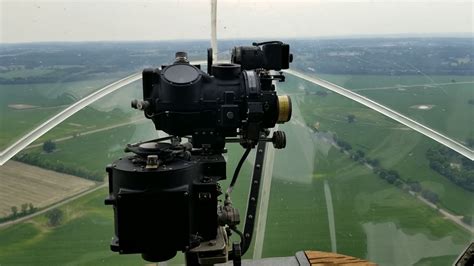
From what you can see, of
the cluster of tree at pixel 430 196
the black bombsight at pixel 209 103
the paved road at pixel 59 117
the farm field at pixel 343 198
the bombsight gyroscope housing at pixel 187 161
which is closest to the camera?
the bombsight gyroscope housing at pixel 187 161

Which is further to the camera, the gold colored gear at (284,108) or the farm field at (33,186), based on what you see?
the farm field at (33,186)

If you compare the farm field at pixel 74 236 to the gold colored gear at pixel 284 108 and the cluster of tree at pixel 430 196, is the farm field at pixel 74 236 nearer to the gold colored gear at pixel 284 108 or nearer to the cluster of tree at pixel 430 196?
the gold colored gear at pixel 284 108

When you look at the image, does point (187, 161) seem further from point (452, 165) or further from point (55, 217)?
point (452, 165)

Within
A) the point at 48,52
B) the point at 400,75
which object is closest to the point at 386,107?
the point at 400,75

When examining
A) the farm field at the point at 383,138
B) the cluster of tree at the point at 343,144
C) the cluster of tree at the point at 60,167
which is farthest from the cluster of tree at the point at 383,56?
the cluster of tree at the point at 60,167

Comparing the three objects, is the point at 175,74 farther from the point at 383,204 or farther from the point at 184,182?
the point at 383,204

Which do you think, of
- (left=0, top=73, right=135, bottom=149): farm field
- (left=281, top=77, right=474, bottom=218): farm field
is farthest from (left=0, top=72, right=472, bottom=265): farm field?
(left=0, top=73, right=135, bottom=149): farm field
